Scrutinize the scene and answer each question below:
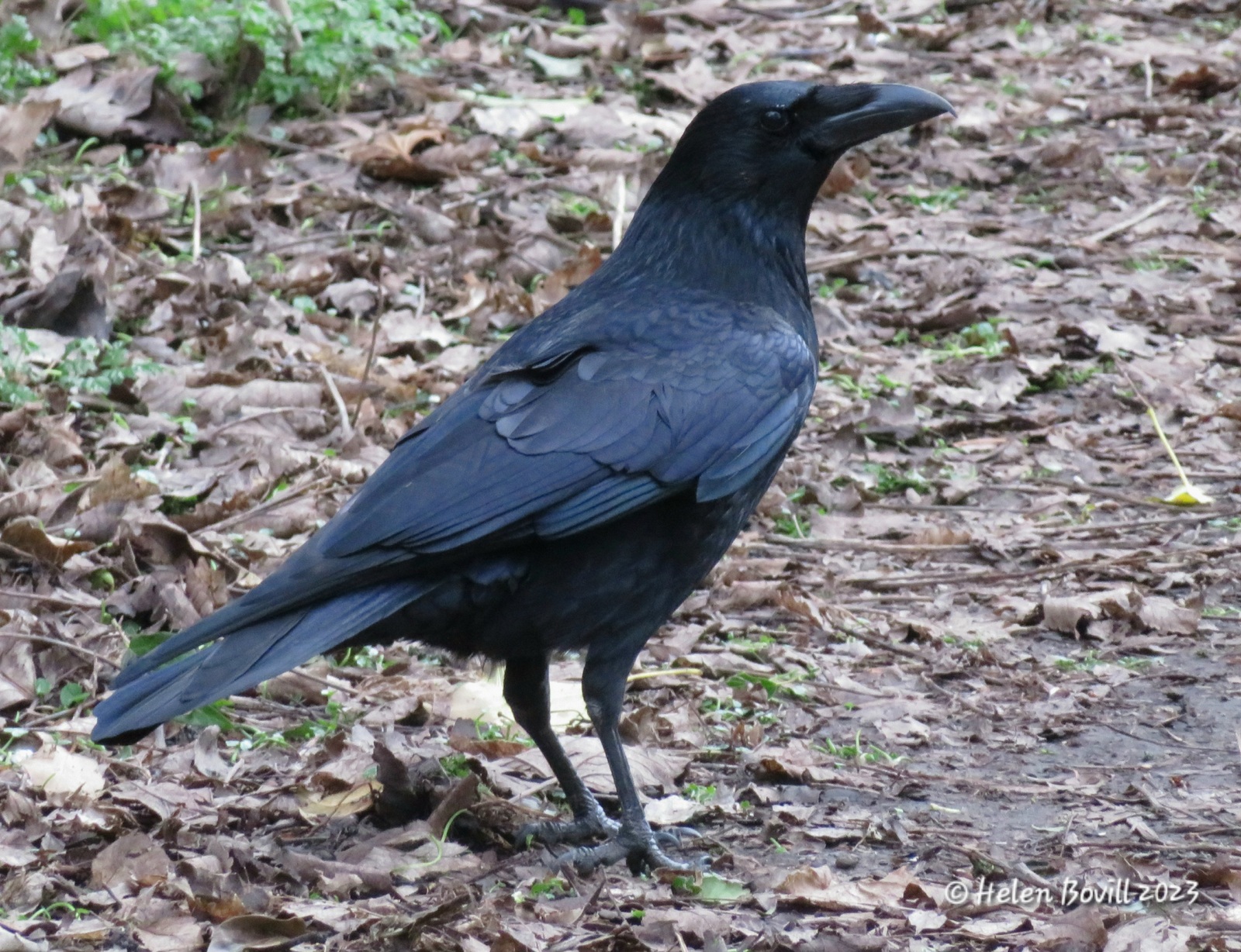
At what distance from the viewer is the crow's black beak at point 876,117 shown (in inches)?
189

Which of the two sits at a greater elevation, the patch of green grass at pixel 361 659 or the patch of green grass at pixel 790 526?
the patch of green grass at pixel 361 659

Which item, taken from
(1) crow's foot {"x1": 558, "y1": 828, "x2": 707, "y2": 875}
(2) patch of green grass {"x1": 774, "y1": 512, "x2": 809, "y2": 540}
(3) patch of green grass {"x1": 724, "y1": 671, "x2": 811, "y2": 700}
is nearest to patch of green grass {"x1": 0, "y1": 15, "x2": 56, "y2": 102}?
(2) patch of green grass {"x1": 774, "y1": 512, "x2": 809, "y2": 540}

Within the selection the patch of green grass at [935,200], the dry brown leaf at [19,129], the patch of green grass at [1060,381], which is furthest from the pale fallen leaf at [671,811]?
the patch of green grass at [935,200]

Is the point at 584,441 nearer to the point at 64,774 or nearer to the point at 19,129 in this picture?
the point at 64,774

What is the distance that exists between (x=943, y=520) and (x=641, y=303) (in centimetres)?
229

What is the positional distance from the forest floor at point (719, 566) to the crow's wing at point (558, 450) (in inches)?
26.2

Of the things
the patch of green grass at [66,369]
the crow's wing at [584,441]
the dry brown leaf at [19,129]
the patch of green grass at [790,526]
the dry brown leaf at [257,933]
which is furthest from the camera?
the dry brown leaf at [19,129]

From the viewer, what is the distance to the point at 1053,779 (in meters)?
4.54

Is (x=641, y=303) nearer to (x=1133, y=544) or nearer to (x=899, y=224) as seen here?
(x=1133, y=544)

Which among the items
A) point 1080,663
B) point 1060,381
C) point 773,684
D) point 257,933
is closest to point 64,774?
point 257,933

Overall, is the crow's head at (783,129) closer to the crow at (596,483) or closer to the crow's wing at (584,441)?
the crow at (596,483)

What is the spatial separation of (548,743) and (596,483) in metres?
0.80

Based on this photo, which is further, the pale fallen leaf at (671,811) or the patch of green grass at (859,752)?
the patch of green grass at (859,752)

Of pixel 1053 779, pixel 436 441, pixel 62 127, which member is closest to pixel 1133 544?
pixel 1053 779
